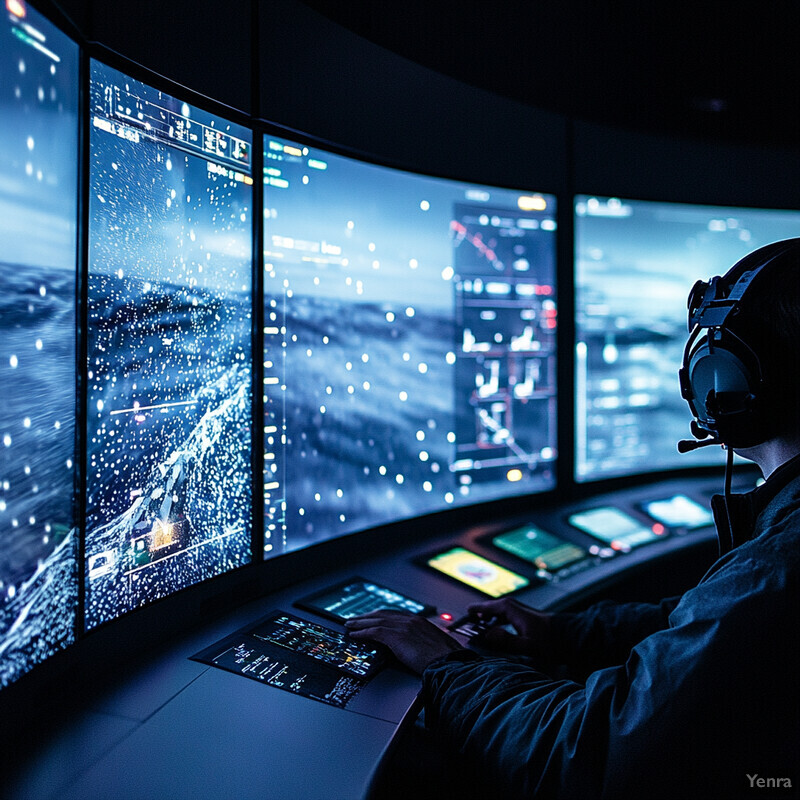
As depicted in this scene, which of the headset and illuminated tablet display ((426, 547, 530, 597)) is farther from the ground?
the headset

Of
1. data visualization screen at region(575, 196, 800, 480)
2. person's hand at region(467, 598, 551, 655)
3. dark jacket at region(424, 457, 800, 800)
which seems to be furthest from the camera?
data visualization screen at region(575, 196, 800, 480)

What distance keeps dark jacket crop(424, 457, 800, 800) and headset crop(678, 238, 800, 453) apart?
8 centimetres

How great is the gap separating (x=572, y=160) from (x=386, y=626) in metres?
2.00

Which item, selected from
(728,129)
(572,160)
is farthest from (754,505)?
(728,129)

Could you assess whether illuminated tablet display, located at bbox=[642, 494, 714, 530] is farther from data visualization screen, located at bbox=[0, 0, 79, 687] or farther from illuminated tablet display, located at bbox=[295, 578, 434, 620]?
data visualization screen, located at bbox=[0, 0, 79, 687]

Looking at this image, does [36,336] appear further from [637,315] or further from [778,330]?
[637,315]

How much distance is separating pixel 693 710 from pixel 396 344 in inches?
51.0

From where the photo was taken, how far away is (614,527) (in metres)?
2.38

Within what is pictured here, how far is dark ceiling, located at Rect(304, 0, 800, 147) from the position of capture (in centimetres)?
233

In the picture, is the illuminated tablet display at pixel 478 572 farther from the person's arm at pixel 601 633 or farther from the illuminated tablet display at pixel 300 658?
the illuminated tablet display at pixel 300 658

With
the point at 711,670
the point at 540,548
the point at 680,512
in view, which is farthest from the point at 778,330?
the point at 680,512

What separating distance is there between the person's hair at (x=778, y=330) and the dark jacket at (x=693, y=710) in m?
0.09

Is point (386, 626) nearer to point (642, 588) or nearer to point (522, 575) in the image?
point (522, 575)

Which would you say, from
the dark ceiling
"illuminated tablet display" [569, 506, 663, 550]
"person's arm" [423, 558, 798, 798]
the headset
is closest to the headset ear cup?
the headset
